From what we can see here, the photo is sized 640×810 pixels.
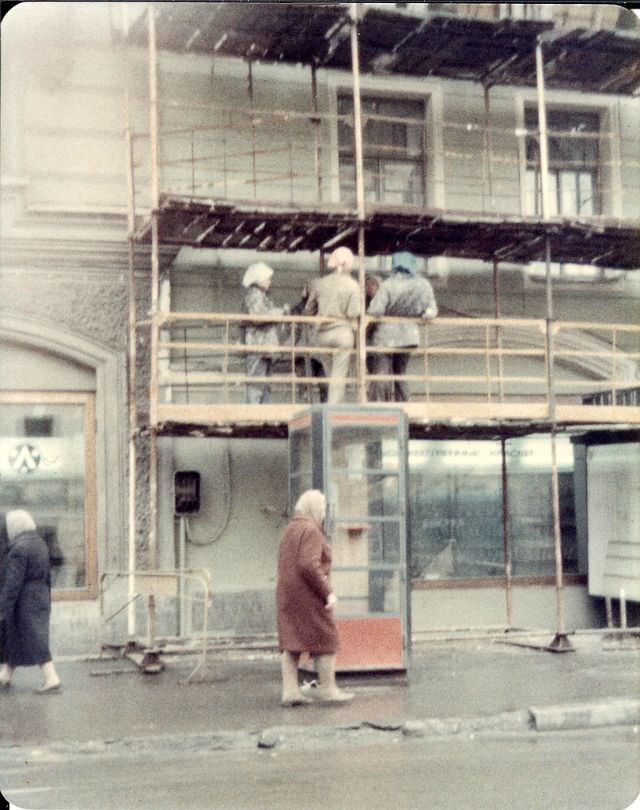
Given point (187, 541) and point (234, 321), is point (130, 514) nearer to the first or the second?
point (187, 541)

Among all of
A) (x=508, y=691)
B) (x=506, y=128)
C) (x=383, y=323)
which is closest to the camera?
(x=508, y=691)

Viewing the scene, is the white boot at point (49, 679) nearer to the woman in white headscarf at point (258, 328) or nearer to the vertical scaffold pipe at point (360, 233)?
the woman in white headscarf at point (258, 328)

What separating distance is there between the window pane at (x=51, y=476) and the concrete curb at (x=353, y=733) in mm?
5422

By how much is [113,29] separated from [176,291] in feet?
10.3

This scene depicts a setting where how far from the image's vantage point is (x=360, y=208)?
14398mm

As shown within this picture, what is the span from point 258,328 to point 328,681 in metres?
4.93

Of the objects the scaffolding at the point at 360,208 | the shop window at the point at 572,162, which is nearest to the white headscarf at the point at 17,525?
the scaffolding at the point at 360,208

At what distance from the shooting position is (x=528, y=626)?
55.6 feet

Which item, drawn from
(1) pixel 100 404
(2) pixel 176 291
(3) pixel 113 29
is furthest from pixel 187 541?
(3) pixel 113 29

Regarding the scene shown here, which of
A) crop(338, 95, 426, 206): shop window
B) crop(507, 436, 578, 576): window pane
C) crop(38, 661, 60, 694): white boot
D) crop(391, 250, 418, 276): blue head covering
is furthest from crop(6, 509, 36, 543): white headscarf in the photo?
crop(507, 436, 578, 576): window pane

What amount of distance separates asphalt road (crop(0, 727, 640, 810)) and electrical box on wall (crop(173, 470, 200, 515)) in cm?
580

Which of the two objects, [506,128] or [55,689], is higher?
[506,128]

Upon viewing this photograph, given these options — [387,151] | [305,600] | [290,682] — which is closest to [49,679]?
[290,682]

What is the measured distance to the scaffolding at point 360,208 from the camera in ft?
47.5
